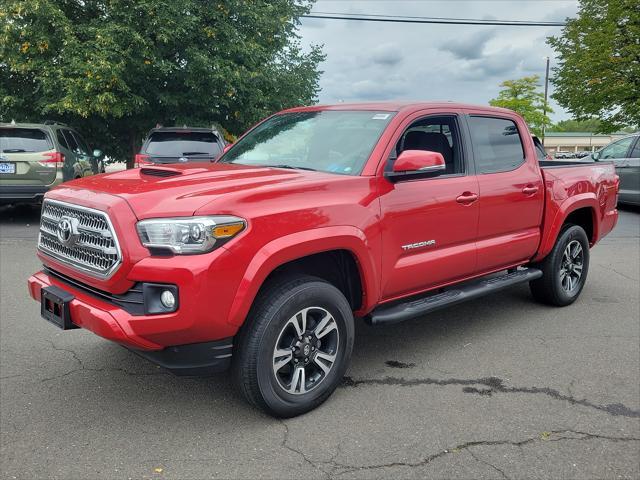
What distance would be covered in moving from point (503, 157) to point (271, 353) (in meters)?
2.79

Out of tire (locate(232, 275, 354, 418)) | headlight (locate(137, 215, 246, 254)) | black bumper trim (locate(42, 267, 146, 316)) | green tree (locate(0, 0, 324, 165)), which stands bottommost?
tire (locate(232, 275, 354, 418))

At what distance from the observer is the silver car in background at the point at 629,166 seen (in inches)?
486

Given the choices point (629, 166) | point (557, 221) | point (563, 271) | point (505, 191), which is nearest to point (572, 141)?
point (629, 166)

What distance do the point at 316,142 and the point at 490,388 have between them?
207cm

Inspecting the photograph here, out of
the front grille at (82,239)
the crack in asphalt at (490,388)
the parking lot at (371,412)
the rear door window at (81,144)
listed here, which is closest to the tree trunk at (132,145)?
the rear door window at (81,144)

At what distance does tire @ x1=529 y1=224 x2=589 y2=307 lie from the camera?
5.32m

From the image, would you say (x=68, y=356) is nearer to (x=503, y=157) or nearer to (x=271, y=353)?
(x=271, y=353)

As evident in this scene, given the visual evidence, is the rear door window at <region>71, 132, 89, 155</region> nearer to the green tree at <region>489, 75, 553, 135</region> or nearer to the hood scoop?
the hood scoop

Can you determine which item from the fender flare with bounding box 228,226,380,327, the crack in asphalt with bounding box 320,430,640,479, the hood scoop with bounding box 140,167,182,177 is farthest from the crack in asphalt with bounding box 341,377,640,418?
the hood scoop with bounding box 140,167,182,177

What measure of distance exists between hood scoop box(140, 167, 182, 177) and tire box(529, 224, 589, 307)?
3.57 m

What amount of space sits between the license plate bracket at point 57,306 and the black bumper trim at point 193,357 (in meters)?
0.50

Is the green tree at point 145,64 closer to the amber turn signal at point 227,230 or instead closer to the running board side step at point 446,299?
the running board side step at point 446,299

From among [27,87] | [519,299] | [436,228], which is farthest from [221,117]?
[436,228]

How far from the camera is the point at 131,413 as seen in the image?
129 inches
